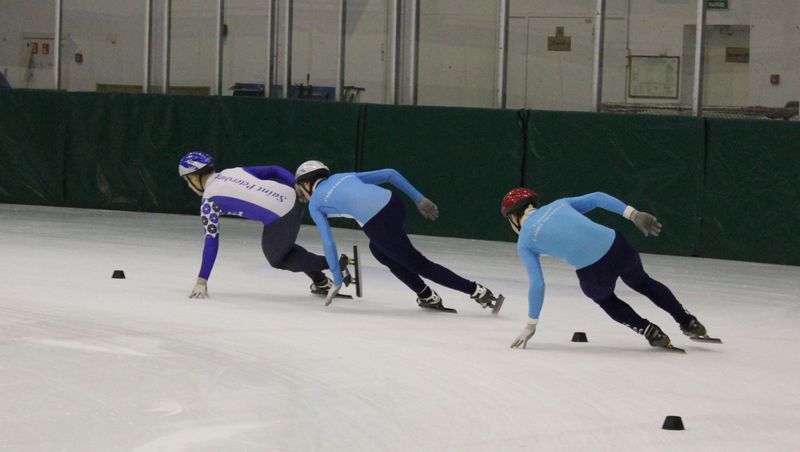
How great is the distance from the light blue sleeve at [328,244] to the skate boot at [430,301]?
709mm

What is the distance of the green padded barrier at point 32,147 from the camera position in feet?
62.8

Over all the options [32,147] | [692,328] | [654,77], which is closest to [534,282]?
[692,328]

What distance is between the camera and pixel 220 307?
33.3ft

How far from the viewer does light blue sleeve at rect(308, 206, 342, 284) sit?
382 inches

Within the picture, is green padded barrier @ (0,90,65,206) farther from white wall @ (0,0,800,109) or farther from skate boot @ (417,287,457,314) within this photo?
skate boot @ (417,287,457,314)

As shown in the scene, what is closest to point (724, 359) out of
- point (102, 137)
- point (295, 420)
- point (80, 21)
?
point (295, 420)

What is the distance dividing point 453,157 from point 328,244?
23.3 ft

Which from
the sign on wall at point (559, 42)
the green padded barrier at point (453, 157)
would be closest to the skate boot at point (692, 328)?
the green padded barrier at point (453, 157)

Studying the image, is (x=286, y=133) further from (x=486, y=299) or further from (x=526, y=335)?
(x=526, y=335)

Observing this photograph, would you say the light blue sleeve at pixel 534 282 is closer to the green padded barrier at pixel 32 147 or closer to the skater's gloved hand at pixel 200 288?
the skater's gloved hand at pixel 200 288

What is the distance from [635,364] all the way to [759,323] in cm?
241

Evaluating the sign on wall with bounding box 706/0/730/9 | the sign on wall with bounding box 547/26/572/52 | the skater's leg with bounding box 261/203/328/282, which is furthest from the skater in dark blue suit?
the sign on wall with bounding box 706/0/730/9

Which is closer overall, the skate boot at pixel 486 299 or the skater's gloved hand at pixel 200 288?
the skate boot at pixel 486 299

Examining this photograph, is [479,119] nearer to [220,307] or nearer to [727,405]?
[220,307]
